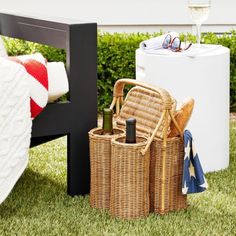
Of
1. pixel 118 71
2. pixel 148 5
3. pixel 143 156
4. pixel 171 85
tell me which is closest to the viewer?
pixel 143 156

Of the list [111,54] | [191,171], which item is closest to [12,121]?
[191,171]

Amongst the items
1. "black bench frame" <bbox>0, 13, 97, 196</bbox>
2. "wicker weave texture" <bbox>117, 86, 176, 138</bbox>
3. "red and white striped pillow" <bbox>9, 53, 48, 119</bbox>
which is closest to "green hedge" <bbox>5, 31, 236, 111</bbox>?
"black bench frame" <bbox>0, 13, 97, 196</bbox>

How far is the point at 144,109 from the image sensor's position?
353cm

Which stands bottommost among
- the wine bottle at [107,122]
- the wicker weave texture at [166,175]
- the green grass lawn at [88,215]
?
the green grass lawn at [88,215]

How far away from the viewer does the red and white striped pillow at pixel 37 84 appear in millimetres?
3408

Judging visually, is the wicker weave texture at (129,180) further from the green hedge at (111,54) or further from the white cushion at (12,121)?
the green hedge at (111,54)

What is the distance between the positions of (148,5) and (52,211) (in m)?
3.93

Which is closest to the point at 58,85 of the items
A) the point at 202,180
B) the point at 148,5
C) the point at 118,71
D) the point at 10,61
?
the point at 10,61

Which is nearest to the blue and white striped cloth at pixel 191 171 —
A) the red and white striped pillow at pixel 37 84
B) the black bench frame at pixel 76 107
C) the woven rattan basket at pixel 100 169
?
the woven rattan basket at pixel 100 169

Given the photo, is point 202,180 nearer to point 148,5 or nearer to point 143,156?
point 143,156

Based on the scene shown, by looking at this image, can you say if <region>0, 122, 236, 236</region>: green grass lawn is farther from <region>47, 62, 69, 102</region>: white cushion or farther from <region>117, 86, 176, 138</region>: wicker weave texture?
<region>47, 62, 69, 102</region>: white cushion

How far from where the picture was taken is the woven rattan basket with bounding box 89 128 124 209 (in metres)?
3.43

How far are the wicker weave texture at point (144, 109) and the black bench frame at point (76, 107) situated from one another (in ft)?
0.54

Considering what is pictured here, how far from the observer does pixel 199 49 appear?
3.99 meters
